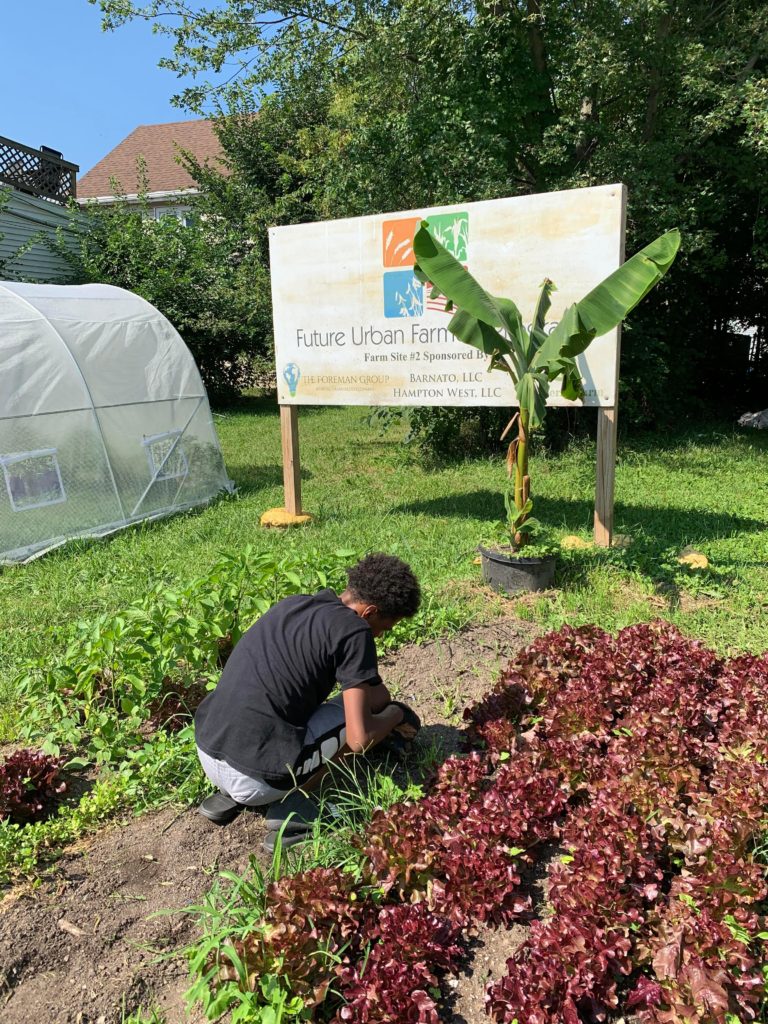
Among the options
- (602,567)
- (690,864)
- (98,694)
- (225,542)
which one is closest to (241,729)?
(98,694)

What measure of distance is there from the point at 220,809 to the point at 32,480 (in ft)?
18.2

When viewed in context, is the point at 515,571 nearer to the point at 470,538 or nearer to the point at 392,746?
the point at 470,538

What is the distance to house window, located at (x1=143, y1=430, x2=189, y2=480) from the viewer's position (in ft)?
30.9

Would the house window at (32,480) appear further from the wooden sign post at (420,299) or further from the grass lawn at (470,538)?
the wooden sign post at (420,299)

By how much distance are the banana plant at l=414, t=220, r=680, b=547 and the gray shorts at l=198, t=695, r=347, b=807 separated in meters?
3.01

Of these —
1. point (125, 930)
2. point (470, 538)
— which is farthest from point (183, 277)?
point (125, 930)

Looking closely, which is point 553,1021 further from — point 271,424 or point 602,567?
point 271,424

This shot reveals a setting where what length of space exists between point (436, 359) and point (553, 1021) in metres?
5.94

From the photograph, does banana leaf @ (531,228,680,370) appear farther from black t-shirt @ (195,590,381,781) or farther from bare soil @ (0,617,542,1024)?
bare soil @ (0,617,542,1024)

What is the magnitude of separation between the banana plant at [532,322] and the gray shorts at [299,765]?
3006 mm

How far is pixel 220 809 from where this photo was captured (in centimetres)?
336

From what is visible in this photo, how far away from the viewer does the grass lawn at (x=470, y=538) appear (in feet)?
18.4

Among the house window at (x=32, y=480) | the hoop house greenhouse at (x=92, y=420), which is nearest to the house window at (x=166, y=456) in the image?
the hoop house greenhouse at (x=92, y=420)

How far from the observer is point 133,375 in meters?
9.49
